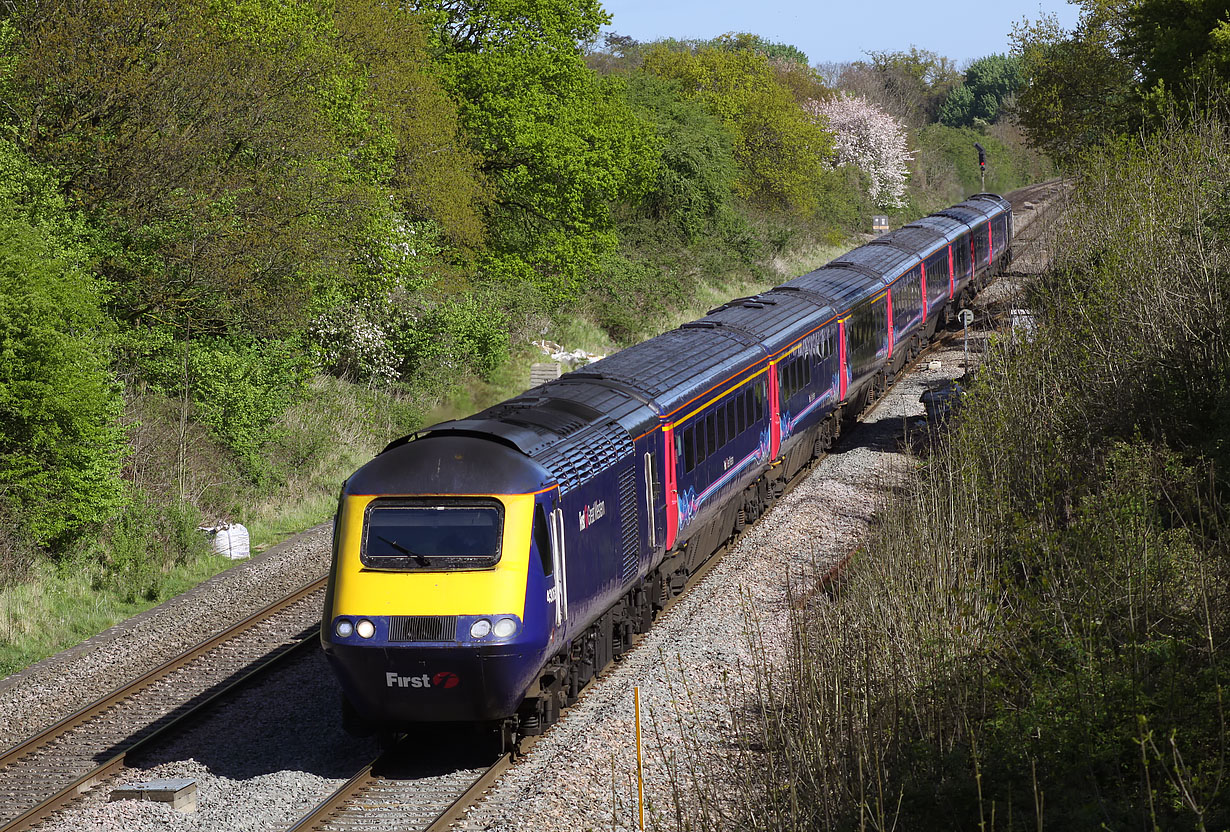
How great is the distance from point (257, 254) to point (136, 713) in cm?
1115

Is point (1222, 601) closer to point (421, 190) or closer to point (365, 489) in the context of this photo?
point (365, 489)

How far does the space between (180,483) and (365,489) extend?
445 inches

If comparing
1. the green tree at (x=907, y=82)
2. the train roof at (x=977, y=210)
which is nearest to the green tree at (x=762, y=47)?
the green tree at (x=907, y=82)

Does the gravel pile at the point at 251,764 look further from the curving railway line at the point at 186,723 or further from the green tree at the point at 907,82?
the green tree at the point at 907,82

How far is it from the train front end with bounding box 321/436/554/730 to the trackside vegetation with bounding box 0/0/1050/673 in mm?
7164

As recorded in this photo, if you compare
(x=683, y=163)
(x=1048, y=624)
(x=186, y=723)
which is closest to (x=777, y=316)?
(x=1048, y=624)

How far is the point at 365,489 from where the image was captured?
Answer: 35.9 ft

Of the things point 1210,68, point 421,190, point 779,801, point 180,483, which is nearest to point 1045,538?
point 779,801

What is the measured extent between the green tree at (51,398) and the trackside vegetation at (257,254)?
0.04 meters

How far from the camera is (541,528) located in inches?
428

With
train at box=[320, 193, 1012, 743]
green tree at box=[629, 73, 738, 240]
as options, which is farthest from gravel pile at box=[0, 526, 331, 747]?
green tree at box=[629, 73, 738, 240]

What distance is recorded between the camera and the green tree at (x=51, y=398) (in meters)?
16.9

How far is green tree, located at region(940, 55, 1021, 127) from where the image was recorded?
11275cm

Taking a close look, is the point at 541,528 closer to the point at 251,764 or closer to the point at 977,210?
the point at 251,764
